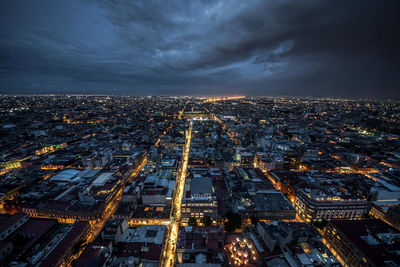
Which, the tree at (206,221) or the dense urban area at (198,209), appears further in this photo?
the tree at (206,221)

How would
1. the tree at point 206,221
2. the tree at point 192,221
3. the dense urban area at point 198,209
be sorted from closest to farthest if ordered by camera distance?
1. the dense urban area at point 198,209
2. the tree at point 206,221
3. the tree at point 192,221

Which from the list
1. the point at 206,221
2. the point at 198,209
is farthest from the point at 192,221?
the point at 206,221

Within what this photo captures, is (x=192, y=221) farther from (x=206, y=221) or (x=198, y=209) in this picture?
(x=206, y=221)

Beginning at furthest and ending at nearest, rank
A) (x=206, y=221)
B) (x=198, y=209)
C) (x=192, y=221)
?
1. (x=198, y=209)
2. (x=192, y=221)
3. (x=206, y=221)

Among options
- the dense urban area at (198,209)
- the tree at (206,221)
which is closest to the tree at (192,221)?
the dense urban area at (198,209)

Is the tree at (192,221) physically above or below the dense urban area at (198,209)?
below

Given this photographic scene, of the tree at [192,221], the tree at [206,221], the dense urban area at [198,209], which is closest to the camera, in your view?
the dense urban area at [198,209]

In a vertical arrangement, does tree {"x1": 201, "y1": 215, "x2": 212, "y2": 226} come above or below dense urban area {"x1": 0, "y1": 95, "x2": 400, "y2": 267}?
below

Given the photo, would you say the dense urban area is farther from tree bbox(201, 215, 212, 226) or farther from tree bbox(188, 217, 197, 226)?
tree bbox(201, 215, 212, 226)

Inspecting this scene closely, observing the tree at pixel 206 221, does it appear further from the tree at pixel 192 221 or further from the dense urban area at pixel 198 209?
the tree at pixel 192 221

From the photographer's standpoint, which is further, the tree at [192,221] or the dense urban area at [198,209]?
the tree at [192,221]

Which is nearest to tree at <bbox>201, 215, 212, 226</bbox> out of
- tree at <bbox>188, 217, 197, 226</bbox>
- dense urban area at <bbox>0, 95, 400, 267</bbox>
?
dense urban area at <bbox>0, 95, 400, 267</bbox>

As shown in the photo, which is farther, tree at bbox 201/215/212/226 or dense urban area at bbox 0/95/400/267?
tree at bbox 201/215/212/226

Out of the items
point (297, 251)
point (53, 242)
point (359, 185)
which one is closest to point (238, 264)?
point (297, 251)
